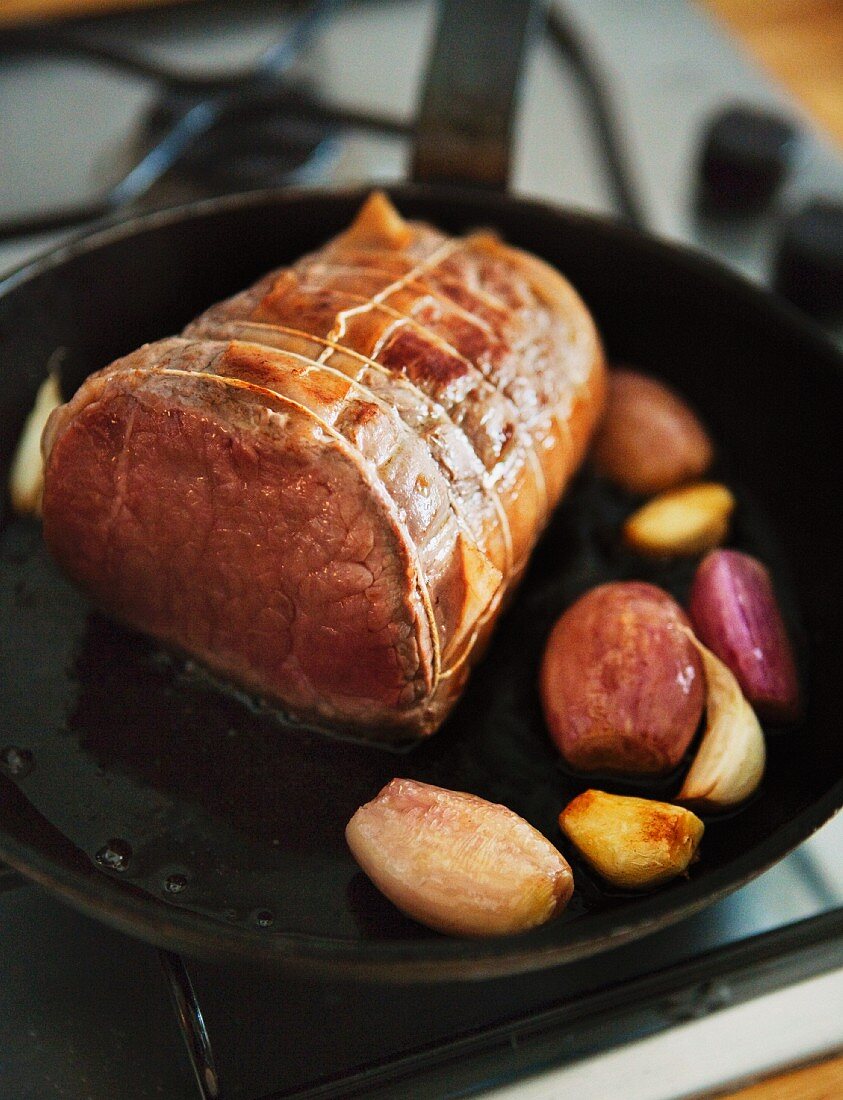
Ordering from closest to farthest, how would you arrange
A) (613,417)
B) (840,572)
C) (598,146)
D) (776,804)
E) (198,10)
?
(776,804)
(840,572)
(613,417)
(598,146)
(198,10)

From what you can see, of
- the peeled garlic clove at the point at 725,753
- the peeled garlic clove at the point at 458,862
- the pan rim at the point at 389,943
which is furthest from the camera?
the peeled garlic clove at the point at 725,753

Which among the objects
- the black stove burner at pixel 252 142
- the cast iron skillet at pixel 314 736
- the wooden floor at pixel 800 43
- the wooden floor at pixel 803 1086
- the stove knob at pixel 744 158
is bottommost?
the wooden floor at pixel 803 1086

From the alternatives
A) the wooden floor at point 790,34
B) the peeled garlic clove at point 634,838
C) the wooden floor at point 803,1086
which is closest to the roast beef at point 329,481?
the peeled garlic clove at point 634,838

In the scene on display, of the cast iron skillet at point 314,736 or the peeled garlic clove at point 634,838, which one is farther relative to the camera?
the peeled garlic clove at point 634,838

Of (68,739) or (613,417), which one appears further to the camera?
(613,417)

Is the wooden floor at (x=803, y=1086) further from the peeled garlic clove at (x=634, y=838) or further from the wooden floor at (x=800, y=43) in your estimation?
the wooden floor at (x=800, y=43)

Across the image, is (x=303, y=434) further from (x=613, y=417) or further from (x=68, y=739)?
(x=613, y=417)

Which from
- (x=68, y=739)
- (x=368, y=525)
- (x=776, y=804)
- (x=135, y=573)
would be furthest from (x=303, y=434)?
(x=776, y=804)
